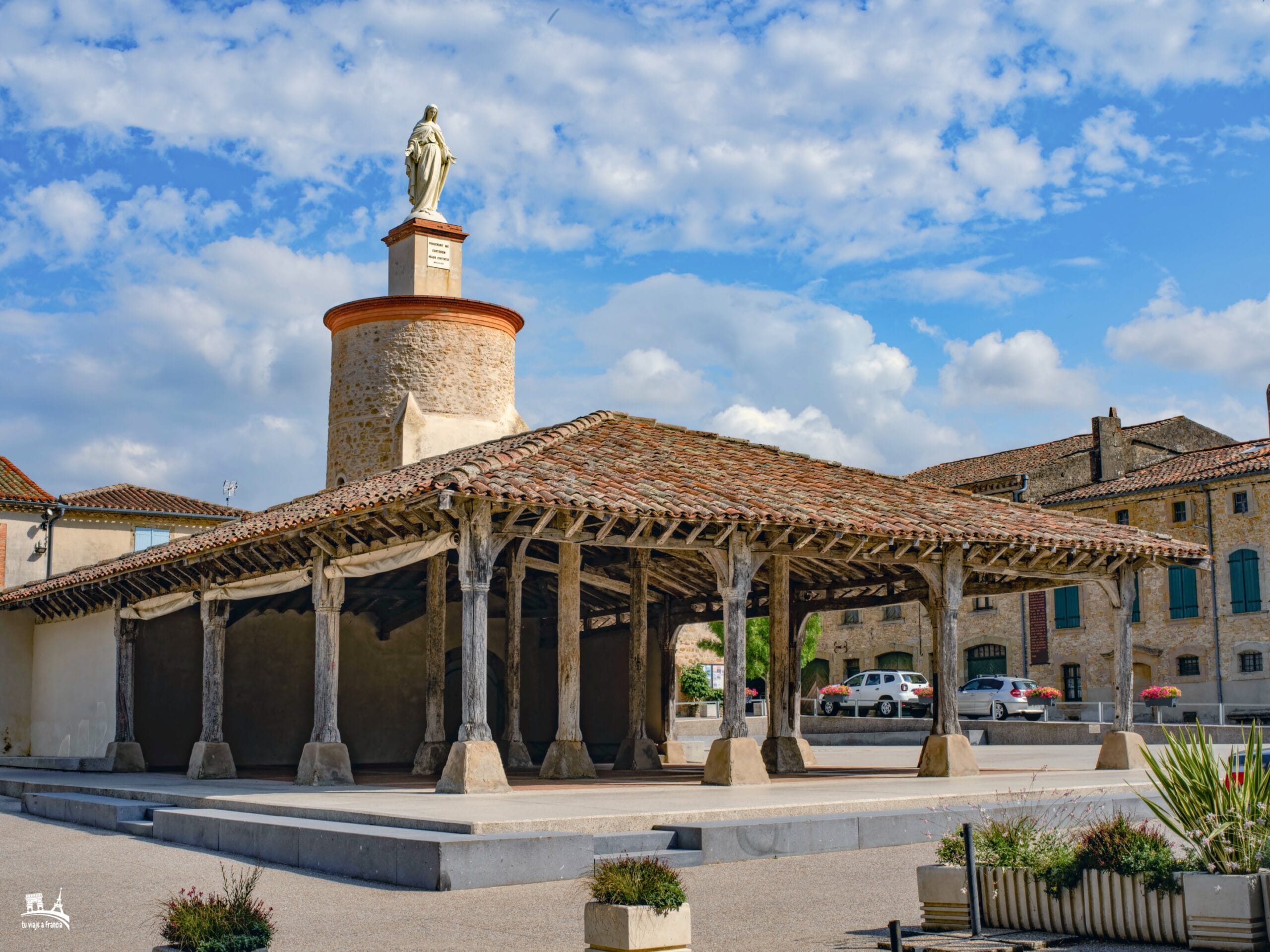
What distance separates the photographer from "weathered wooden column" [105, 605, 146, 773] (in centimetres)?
Answer: 1936

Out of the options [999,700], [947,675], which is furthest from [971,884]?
[999,700]

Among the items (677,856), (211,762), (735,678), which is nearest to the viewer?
(677,856)

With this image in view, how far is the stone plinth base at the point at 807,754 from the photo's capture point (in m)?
18.6

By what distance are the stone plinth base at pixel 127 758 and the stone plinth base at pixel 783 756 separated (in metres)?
9.17

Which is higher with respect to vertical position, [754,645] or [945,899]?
[754,645]

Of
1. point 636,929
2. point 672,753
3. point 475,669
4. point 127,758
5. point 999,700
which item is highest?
point 475,669

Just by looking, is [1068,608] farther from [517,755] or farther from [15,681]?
[15,681]

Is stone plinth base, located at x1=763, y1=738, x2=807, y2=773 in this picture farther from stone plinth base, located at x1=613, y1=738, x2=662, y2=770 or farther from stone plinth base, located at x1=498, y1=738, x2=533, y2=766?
stone plinth base, located at x1=498, y1=738, x2=533, y2=766

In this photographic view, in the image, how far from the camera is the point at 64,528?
30.5 meters

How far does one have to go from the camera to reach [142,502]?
106ft

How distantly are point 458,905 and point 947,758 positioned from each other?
29.9 feet

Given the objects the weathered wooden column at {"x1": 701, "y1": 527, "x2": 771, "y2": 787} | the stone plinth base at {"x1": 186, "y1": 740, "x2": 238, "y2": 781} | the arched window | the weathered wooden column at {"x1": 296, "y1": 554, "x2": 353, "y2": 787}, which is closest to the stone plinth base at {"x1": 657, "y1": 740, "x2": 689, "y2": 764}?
the weathered wooden column at {"x1": 701, "y1": 527, "x2": 771, "y2": 787}

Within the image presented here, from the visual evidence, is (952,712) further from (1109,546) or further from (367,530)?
(367,530)

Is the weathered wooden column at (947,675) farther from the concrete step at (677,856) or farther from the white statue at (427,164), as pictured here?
the white statue at (427,164)
